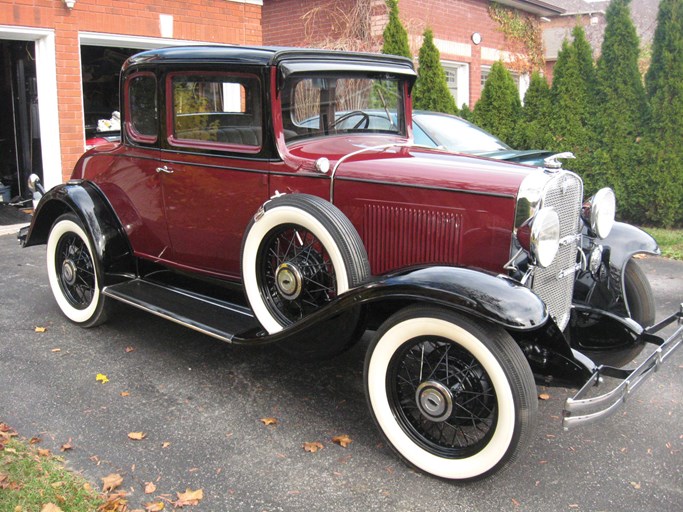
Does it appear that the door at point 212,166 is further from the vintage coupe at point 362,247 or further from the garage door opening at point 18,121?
the garage door opening at point 18,121

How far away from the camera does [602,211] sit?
11.4ft

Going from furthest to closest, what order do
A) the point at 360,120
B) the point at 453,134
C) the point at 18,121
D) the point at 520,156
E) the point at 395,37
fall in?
the point at 395,37
the point at 18,121
the point at 453,134
the point at 520,156
the point at 360,120

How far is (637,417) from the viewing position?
3.47 m

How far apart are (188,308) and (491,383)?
77.0 inches

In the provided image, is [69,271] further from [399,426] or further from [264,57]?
[399,426]

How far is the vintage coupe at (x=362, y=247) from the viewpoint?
276 cm

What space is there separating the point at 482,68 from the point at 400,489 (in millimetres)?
13142

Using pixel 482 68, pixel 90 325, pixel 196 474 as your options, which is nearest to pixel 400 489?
pixel 196 474

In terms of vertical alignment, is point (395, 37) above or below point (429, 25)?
below

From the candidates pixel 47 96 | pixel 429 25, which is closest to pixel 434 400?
pixel 47 96

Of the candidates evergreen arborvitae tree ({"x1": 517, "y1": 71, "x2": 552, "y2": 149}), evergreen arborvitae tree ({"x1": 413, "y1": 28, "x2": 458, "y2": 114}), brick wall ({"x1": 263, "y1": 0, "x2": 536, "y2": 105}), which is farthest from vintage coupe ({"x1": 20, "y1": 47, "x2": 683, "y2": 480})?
brick wall ({"x1": 263, "y1": 0, "x2": 536, "y2": 105})

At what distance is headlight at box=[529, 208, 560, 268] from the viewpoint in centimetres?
284

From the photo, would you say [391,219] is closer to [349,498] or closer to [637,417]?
[349,498]

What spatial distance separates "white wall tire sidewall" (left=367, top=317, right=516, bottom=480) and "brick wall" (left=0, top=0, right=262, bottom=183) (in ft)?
22.9
